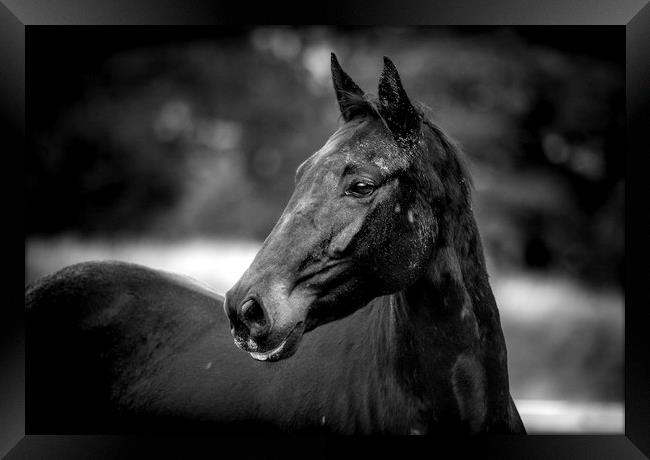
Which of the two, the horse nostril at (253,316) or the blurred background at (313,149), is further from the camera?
the blurred background at (313,149)

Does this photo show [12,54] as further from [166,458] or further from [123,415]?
[166,458]

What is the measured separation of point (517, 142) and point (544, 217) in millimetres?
612

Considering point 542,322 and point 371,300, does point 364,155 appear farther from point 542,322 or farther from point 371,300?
point 542,322

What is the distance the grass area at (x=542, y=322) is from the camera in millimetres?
2992

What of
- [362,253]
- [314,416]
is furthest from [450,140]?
[314,416]

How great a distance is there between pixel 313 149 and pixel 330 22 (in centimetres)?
259

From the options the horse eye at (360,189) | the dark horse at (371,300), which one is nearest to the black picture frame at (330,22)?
the dark horse at (371,300)

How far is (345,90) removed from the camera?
6.48 feet

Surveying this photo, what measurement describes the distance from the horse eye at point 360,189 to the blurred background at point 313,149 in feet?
1.62

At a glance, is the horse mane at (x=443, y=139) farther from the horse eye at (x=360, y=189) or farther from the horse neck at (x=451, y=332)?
the horse eye at (x=360, y=189)

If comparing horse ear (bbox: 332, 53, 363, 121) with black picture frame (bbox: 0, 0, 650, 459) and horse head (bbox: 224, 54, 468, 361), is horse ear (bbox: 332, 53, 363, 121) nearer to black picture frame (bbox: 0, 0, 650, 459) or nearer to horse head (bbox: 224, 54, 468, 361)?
horse head (bbox: 224, 54, 468, 361)

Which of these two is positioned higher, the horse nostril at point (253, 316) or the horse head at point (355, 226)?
the horse head at point (355, 226)

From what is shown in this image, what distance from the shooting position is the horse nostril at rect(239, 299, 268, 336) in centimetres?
157

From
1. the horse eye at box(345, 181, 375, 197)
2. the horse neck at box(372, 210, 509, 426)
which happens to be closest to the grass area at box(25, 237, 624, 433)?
the horse neck at box(372, 210, 509, 426)
